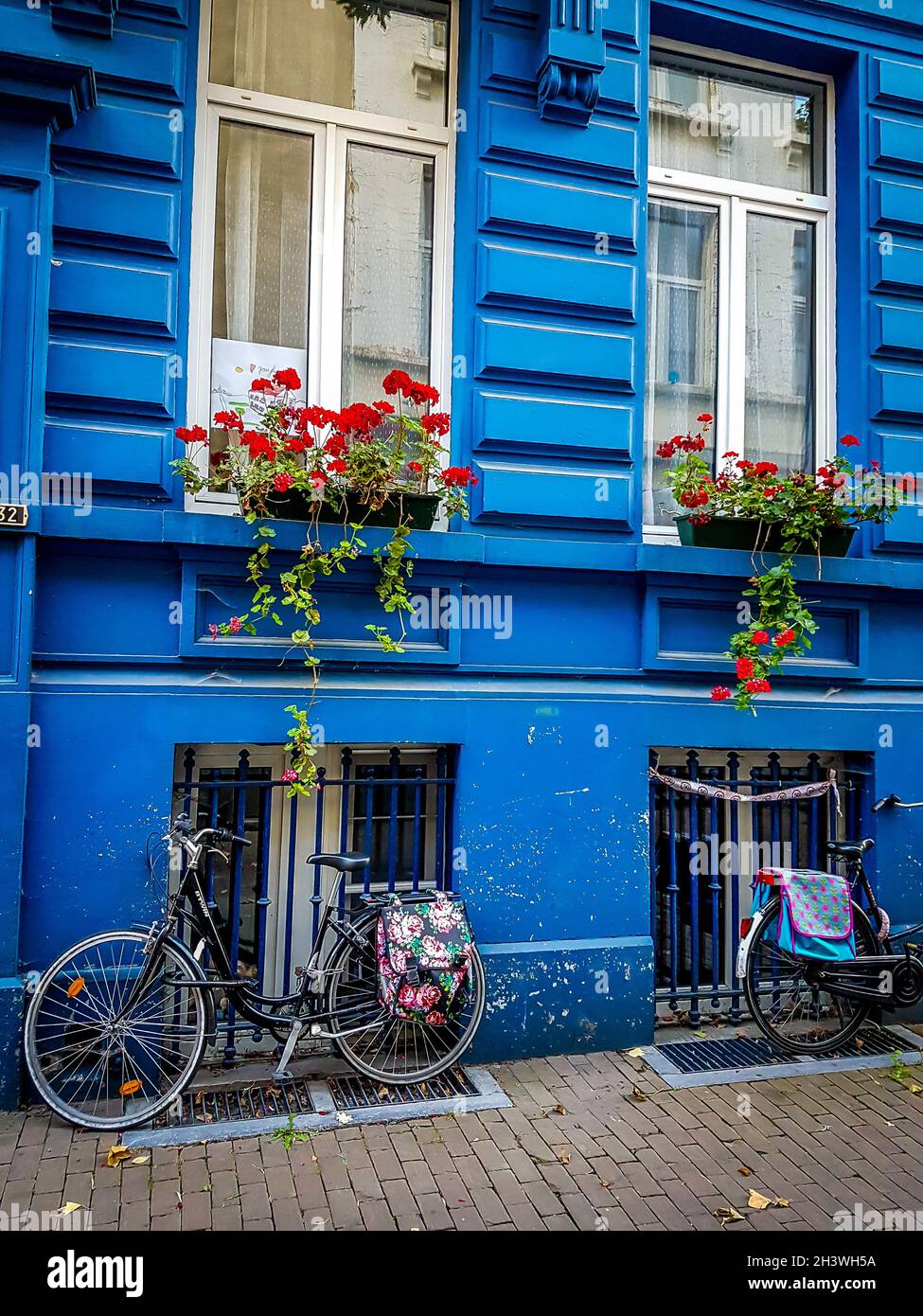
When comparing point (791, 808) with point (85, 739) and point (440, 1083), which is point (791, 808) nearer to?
point (440, 1083)

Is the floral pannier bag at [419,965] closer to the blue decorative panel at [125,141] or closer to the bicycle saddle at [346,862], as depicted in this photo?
the bicycle saddle at [346,862]

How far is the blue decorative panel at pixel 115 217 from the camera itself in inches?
175

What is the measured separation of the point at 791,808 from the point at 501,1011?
2184 mm

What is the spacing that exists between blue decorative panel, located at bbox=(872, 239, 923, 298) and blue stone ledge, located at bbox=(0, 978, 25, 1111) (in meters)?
6.08

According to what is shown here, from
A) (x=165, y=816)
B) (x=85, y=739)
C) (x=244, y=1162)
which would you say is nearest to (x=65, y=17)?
(x=85, y=739)

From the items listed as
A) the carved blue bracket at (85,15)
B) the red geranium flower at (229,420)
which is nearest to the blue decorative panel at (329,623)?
the red geranium flower at (229,420)

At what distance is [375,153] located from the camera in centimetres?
525

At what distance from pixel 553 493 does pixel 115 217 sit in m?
→ 2.57

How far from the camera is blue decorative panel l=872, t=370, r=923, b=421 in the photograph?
5.68m

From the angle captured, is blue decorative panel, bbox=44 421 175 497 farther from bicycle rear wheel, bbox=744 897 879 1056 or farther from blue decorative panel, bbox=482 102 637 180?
bicycle rear wheel, bbox=744 897 879 1056

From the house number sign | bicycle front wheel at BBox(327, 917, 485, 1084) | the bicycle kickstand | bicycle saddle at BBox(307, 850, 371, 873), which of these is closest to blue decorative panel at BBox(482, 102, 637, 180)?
the house number sign

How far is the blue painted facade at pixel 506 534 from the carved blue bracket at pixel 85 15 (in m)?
0.01

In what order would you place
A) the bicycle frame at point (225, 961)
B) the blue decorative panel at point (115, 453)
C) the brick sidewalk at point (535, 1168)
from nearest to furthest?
the brick sidewalk at point (535, 1168), the bicycle frame at point (225, 961), the blue decorative panel at point (115, 453)

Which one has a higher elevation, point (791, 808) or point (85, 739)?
point (85, 739)
